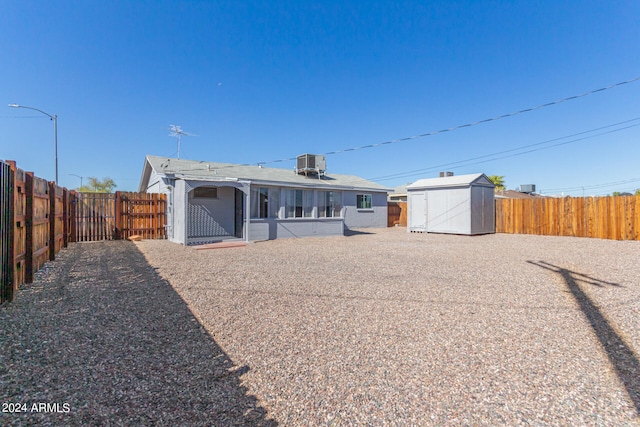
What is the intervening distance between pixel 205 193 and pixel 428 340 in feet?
41.1

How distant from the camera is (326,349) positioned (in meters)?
3.17

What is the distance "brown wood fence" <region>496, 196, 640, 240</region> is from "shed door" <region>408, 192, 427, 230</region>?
4.39 metres

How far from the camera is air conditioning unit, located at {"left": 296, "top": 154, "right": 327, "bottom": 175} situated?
64.5 feet

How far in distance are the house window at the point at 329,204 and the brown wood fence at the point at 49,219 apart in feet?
24.9

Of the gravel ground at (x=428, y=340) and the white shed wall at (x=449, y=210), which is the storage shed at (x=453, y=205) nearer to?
the white shed wall at (x=449, y=210)

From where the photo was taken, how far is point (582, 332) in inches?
145

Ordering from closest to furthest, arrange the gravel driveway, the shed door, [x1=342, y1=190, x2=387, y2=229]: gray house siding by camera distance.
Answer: the gravel driveway < the shed door < [x1=342, y1=190, x2=387, y2=229]: gray house siding

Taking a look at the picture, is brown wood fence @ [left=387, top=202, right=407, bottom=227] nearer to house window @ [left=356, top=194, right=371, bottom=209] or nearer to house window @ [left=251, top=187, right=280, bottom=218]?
house window @ [left=356, top=194, right=371, bottom=209]

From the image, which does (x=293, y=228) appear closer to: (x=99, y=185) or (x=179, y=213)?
(x=179, y=213)

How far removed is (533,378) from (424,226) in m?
16.6

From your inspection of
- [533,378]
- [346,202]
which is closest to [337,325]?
[533,378]

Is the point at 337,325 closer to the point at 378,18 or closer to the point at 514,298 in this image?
the point at 514,298

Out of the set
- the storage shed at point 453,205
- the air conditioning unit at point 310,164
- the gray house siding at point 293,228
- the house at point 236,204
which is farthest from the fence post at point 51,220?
the storage shed at point 453,205

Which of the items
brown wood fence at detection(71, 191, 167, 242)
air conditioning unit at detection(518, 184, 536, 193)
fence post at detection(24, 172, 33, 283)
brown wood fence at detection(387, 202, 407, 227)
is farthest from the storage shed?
air conditioning unit at detection(518, 184, 536, 193)
